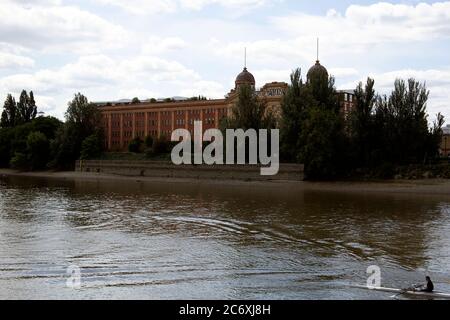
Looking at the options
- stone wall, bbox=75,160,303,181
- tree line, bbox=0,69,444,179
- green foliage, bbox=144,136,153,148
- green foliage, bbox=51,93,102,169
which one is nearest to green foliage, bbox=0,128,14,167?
green foliage, bbox=51,93,102,169

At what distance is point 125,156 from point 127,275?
74.5m

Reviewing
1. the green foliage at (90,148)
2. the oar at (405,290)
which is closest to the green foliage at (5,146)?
the green foliage at (90,148)

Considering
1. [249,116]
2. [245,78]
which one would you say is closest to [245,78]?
[245,78]

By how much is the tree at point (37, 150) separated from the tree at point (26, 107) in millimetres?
17203

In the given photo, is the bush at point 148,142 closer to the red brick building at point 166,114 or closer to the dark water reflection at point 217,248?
the red brick building at point 166,114

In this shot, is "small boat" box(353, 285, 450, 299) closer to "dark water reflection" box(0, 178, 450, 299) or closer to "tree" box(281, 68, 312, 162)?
"dark water reflection" box(0, 178, 450, 299)

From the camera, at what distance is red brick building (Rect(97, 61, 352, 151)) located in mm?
104688

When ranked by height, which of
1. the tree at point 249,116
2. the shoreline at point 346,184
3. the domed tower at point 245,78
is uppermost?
the domed tower at point 245,78

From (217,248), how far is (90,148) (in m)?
72.7

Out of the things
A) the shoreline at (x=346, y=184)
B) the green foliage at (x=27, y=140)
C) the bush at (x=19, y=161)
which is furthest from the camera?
the green foliage at (x=27, y=140)

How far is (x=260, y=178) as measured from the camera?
66.9 m

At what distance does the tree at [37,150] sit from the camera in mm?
93456

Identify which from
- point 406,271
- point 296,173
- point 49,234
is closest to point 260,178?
point 296,173

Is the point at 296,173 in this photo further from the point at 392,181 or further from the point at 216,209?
the point at 216,209
